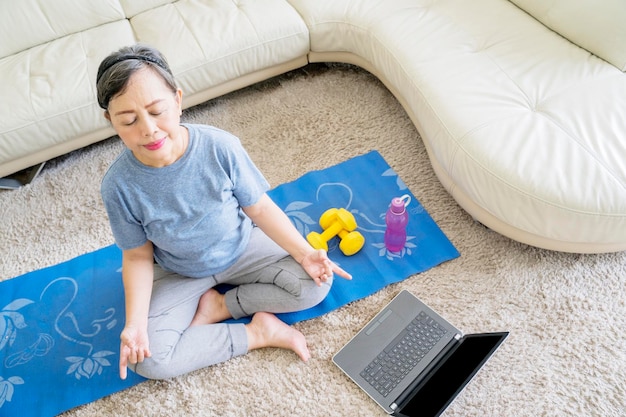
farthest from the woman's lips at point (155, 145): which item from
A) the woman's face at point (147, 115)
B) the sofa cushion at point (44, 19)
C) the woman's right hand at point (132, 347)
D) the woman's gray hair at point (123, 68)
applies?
the sofa cushion at point (44, 19)

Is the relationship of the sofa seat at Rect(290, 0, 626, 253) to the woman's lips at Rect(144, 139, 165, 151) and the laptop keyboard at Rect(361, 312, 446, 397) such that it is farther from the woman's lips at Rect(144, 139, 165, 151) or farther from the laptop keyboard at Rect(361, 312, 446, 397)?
the woman's lips at Rect(144, 139, 165, 151)

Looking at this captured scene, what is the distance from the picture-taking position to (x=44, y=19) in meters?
1.97

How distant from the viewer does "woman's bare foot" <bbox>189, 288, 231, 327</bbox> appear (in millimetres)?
1466

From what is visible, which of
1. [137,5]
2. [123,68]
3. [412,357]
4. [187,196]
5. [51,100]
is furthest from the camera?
[137,5]

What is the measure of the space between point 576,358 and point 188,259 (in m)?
1.07

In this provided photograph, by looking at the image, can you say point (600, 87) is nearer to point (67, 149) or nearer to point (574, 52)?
point (574, 52)

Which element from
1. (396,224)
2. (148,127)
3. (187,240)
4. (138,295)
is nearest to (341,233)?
(396,224)

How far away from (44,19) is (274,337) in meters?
1.55

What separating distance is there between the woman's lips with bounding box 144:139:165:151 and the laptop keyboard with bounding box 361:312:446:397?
791mm

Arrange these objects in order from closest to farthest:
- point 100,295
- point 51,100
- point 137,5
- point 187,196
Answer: point 187,196 → point 100,295 → point 51,100 → point 137,5

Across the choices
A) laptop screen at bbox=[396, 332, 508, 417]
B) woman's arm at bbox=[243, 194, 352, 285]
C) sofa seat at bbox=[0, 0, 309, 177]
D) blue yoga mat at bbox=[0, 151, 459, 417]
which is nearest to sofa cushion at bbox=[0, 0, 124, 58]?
sofa seat at bbox=[0, 0, 309, 177]

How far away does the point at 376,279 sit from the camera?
1543 millimetres

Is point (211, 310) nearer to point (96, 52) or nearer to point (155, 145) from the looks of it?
point (155, 145)

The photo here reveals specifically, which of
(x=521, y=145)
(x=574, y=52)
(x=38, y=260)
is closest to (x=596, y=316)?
(x=521, y=145)
